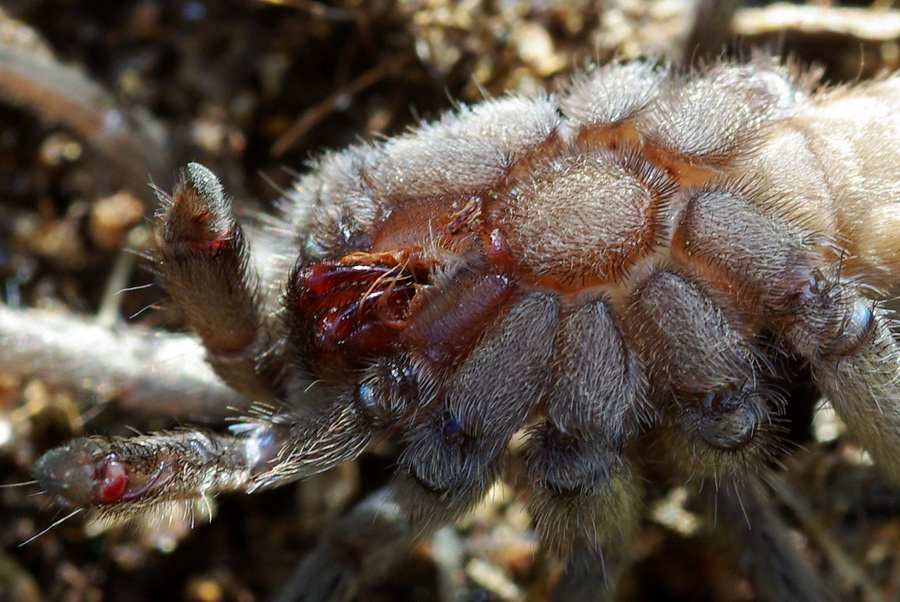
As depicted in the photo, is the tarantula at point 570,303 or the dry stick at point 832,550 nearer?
the tarantula at point 570,303

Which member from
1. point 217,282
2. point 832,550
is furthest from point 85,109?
point 832,550

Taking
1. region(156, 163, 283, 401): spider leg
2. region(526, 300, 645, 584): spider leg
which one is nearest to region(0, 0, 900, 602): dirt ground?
region(156, 163, 283, 401): spider leg

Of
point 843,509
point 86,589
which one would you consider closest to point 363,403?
point 86,589

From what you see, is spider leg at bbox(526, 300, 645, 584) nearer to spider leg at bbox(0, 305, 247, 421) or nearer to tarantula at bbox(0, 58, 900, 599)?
tarantula at bbox(0, 58, 900, 599)

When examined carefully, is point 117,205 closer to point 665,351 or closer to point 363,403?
point 363,403

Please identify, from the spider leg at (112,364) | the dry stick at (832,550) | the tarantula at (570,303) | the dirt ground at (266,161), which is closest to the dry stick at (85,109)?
the dirt ground at (266,161)

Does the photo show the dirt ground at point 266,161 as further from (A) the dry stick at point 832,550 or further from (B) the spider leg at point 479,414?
(B) the spider leg at point 479,414
